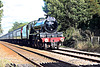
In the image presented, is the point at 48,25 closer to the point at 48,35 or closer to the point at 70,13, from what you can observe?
the point at 48,35

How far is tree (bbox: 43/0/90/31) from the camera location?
21.1 meters

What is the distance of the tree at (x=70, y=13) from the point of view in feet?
69.2

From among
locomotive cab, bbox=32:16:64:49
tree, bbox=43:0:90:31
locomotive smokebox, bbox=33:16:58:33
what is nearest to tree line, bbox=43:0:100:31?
tree, bbox=43:0:90:31

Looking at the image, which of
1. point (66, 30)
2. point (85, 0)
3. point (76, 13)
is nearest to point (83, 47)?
point (66, 30)

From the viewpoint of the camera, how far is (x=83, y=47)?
48.8ft

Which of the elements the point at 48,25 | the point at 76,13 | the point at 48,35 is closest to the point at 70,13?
the point at 76,13

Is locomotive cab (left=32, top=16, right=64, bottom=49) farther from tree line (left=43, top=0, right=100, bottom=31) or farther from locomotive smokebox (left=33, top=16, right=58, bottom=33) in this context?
tree line (left=43, top=0, right=100, bottom=31)

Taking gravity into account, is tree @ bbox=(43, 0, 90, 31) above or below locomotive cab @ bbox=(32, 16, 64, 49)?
above

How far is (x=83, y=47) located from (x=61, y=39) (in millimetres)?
2509

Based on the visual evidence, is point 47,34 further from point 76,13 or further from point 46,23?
point 76,13

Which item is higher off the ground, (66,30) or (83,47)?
(66,30)

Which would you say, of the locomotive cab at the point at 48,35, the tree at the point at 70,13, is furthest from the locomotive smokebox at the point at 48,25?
the tree at the point at 70,13

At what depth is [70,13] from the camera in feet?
70.7

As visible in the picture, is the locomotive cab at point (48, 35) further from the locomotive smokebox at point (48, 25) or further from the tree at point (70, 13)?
the tree at point (70, 13)
